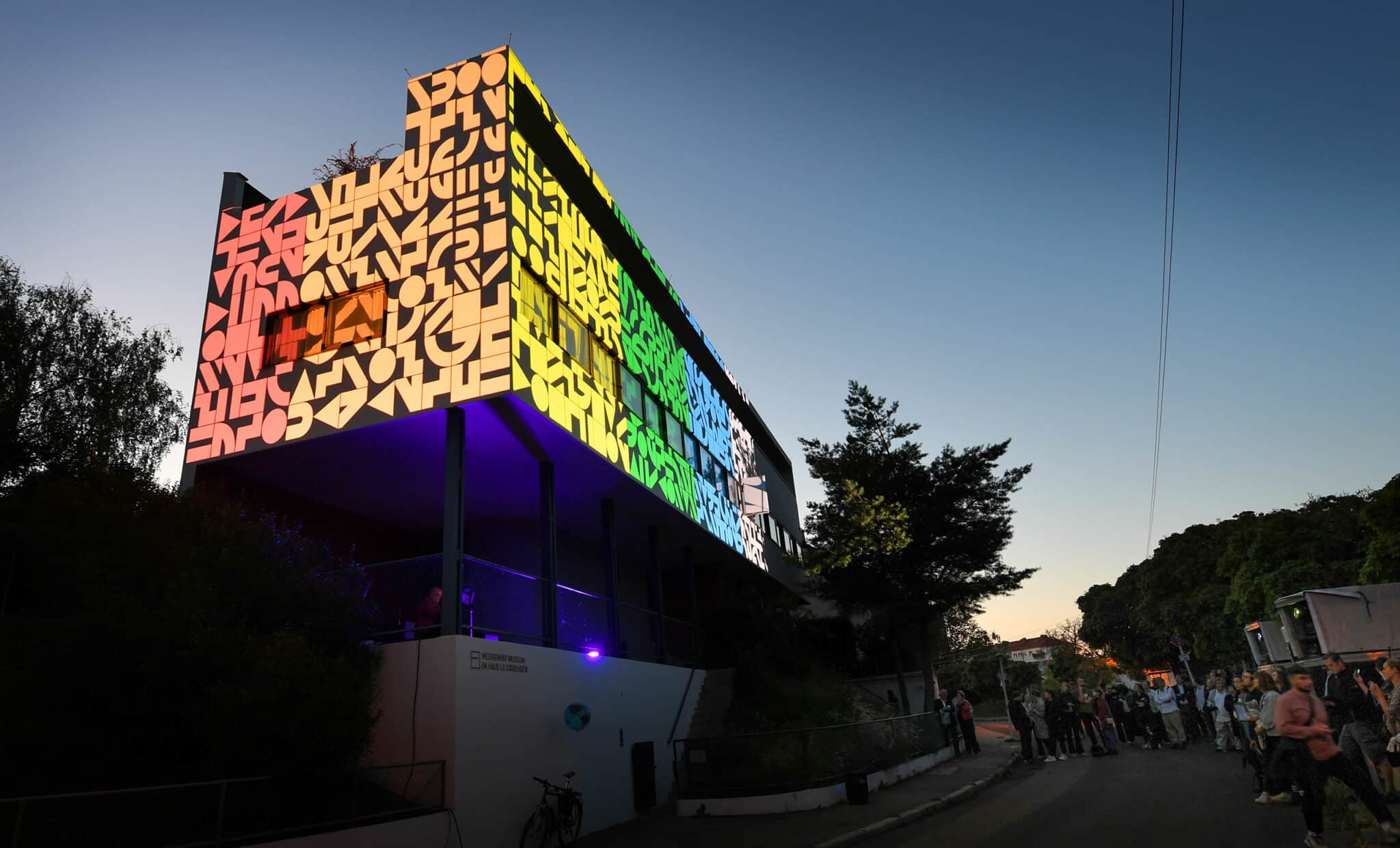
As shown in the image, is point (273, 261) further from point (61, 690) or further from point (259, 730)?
point (259, 730)

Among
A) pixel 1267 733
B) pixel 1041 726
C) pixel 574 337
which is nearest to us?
pixel 1267 733

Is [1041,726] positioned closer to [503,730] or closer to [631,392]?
[631,392]

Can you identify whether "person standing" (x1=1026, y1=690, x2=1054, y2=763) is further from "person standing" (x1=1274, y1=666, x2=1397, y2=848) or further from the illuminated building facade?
"person standing" (x1=1274, y1=666, x2=1397, y2=848)

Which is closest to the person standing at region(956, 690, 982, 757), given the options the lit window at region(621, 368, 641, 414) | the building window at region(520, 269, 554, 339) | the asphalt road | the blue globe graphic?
the asphalt road

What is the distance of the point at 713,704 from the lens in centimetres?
2062

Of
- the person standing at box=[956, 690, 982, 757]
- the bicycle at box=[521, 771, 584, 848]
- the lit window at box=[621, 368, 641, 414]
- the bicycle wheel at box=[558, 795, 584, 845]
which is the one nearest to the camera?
the bicycle at box=[521, 771, 584, 848]

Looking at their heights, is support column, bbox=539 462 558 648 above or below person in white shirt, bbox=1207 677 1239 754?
above

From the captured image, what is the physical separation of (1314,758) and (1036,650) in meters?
112

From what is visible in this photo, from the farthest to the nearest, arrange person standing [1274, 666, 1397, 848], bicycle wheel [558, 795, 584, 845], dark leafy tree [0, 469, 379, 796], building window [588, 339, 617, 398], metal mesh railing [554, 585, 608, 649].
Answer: building window [588, 339, 617, 398] → metal mesh railing [554, 585, 608, 649] → bicycle wheel [558, 795, 584, 845] → dark leafy tree [0, 469, 379, 796] → person standing [1274, 666, 1397, 848]

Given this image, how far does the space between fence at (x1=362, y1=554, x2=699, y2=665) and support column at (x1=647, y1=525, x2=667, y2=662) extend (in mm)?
37

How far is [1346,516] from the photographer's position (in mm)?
40188

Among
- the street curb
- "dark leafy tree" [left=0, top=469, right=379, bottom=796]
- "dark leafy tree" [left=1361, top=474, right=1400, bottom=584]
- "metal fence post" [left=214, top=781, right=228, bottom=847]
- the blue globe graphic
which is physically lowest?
the street curb

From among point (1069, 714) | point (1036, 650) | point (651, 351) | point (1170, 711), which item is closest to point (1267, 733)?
point (1069, 714)

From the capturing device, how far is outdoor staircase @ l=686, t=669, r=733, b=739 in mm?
19328
